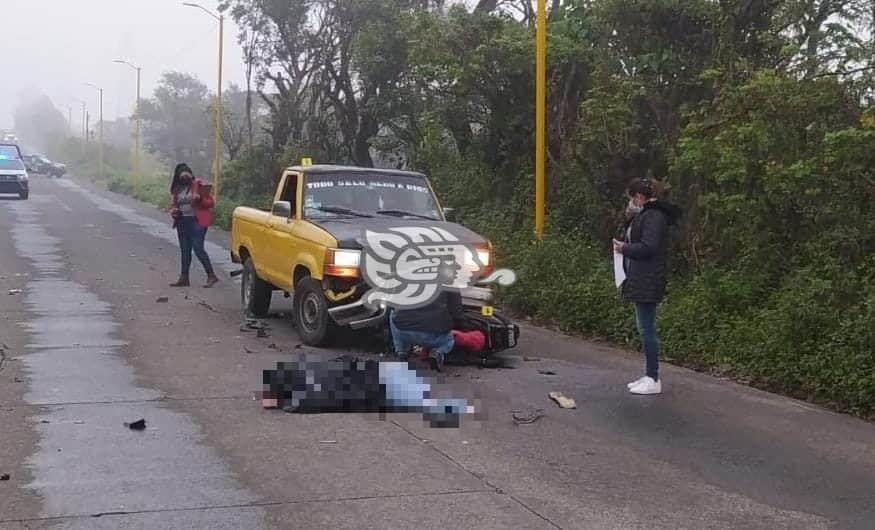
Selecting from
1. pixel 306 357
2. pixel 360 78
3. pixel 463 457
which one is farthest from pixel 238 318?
pixel 360 78

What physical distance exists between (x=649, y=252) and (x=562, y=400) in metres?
1.37

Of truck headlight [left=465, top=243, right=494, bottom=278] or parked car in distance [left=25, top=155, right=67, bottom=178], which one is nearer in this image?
truck headlight [left=465, top=243, right=494, bottom=278]

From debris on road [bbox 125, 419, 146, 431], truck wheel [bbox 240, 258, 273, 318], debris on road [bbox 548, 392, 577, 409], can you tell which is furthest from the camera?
truck wheel [bbox 240, 258, 273, 318]

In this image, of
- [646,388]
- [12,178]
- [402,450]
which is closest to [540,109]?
[646,388]

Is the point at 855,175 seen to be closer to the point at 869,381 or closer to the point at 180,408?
the point at 869,381

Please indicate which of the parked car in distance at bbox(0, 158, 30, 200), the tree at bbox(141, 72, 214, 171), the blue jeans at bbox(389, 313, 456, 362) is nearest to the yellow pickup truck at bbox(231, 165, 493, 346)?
the blue jeans at bbox(389, 313, 456, 362)

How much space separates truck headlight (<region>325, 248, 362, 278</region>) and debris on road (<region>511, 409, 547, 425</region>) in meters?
2.69

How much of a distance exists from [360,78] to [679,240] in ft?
49.5

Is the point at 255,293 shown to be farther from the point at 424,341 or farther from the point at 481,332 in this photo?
the point at 424,341

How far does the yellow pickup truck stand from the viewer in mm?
10203

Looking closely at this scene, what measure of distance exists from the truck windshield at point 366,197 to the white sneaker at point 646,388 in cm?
343

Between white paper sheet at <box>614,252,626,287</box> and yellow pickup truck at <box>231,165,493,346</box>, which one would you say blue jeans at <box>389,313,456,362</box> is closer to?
yellow pickup truck at <box>231,165,493,346</box>

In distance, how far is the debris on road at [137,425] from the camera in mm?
7297

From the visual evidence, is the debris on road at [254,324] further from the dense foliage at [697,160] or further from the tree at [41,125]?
the tree at [41,125]
